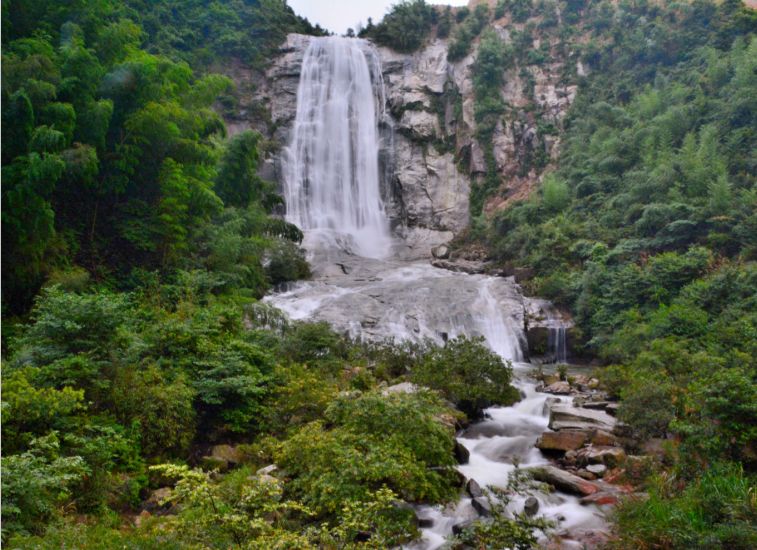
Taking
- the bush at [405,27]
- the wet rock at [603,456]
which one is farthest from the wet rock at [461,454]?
the bush at [405,27]

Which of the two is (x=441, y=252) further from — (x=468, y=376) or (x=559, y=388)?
(x=468, y=376)

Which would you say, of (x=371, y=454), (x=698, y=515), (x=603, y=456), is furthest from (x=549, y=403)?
(x=371, y=454)

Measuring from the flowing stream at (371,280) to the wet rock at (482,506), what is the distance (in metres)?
0.11

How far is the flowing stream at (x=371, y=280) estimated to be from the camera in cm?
777

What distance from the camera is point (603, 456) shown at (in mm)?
7148

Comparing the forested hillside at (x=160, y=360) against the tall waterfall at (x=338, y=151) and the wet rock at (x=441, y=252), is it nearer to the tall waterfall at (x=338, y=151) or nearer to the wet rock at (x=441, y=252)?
the wet rock at (x=441, y=252)

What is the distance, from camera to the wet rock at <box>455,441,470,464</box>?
745cm

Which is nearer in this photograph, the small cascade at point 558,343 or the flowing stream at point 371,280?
the flowing stream at point 371,280

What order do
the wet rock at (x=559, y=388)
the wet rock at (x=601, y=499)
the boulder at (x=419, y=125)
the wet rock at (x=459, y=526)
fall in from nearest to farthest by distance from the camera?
the wet rock at (x=459, y=526) → the wet rock at (x=601, y=499) → the wet rock at (x=559, y=388) → the boulder at (x=419, y=125)

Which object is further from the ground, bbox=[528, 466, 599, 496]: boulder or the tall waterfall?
the tall waterfall

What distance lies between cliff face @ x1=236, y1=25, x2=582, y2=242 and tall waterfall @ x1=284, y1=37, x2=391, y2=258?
737 millimetres

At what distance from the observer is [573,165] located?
78.5ft

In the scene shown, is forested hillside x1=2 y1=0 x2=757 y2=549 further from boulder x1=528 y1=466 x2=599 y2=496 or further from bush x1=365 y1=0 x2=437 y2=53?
bush x1=365 y1=0 x2=437 y2=53

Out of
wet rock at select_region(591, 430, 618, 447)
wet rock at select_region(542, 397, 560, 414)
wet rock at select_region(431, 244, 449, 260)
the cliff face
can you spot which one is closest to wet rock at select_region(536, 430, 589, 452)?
wet rock at select_region(591, 430, 618, 447)
